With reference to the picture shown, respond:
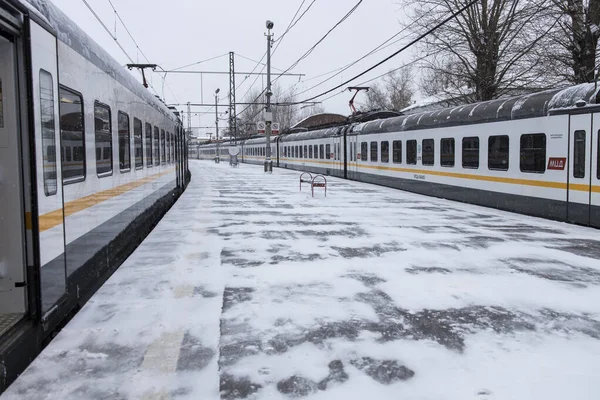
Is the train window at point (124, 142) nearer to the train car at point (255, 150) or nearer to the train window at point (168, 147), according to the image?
the train window at point (168, 147)

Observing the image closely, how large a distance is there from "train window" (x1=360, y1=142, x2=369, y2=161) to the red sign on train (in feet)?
42.3

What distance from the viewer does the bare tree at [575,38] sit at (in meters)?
18.3

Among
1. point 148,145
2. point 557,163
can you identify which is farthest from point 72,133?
point 557,163

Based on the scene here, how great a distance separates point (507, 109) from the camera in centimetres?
1320

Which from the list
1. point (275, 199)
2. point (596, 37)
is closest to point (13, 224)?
point (275, 199)

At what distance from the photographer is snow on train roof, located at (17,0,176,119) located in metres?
4.48

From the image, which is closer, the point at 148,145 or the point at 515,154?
the point at 148,145

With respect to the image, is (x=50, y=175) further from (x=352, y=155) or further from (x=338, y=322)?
(x=352, y=155)

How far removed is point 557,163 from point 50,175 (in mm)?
10234

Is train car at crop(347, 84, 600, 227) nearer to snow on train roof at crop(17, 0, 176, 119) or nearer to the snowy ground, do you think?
the snowy ground

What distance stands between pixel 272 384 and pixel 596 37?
1897 cm

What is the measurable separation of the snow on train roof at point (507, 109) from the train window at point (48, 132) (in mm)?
9744

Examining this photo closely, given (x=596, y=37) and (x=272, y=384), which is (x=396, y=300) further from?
(x=596, y=37)

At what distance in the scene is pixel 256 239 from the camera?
384 inches
